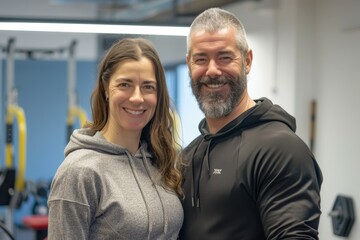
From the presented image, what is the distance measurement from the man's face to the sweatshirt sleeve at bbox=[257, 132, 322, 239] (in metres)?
0.27

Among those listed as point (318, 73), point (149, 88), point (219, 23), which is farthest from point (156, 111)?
point (318, 73)

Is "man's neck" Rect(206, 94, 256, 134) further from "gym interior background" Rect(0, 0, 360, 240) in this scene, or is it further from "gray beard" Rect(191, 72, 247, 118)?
"gym interior background" Rect(0, 0, 360, 240)

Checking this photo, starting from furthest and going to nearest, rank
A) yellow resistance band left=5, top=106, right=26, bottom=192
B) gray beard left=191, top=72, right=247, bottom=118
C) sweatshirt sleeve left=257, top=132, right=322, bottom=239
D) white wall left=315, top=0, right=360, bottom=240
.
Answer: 1. yellow resistance band left=5, top=106, right=26, bottom=192
2. white wall left=315, top=0, right=360, bottom=240
3. gray beard left=191, top=72, right=247, bottom=118
4. sweatshirt sleeve left=257, top=132, right=322, bottom=239

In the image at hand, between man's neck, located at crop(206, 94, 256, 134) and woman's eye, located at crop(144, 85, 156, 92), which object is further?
man's neck, located at crop(206, 94, 256, 134)

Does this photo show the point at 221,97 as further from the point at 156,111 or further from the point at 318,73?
the point at 318,73

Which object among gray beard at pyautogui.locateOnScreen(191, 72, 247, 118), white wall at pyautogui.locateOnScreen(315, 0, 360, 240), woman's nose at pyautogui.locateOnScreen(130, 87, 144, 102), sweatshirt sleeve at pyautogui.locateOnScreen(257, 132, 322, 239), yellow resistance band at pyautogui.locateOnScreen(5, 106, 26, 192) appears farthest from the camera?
yellow resistance band at pyautogui.locateOnScreen(5, 106, 26, 192)

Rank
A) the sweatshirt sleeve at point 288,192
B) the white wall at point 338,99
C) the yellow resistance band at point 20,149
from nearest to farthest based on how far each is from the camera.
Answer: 1. the sweatshirt sleeve at point 288,192
2. the white wall at point 338,99
3. the yellow resistance band at point 20,149

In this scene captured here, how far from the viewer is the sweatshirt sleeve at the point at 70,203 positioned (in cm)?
163

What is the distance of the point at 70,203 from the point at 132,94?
14.6 inches

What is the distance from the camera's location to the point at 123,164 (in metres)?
1.80

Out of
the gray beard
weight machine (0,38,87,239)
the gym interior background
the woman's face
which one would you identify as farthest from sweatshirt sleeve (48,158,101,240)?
weight machine (0,38,87,239)

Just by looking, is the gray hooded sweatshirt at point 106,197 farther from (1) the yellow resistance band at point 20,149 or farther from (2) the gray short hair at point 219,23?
(1) the yellow resistance band at point 20,149

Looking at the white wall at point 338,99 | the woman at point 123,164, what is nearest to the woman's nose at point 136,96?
the woman at point 123,164

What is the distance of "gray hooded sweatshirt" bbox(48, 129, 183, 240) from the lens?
163 cm
